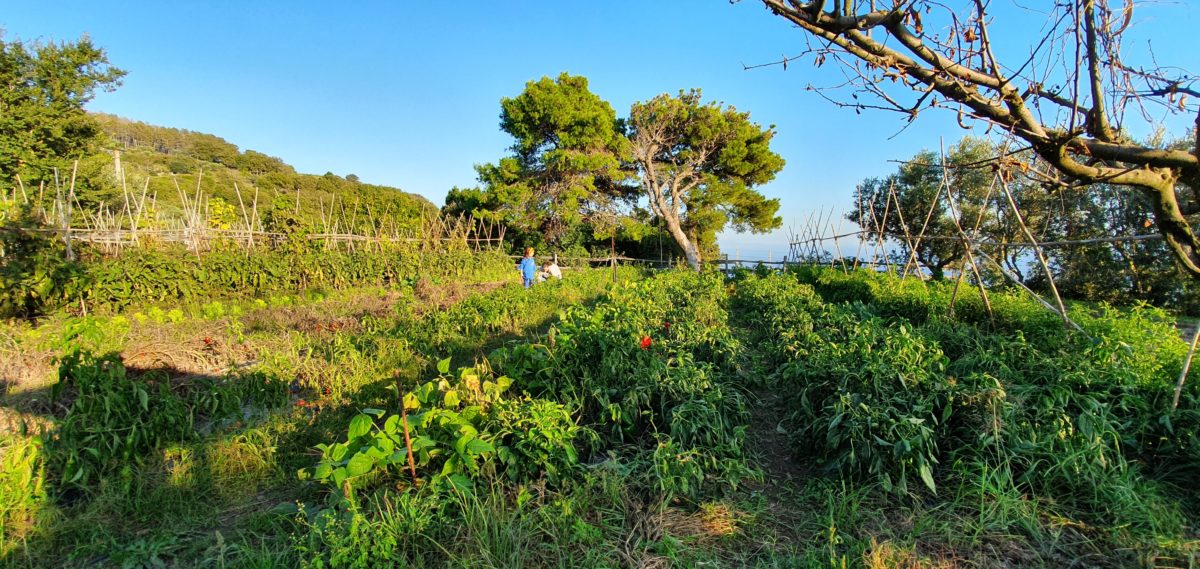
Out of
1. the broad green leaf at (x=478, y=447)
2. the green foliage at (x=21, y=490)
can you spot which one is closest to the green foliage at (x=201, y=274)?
the green foliage at (x=21, y=490)

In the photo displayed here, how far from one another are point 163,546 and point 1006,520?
3.95 meters

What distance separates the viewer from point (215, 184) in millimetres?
29750

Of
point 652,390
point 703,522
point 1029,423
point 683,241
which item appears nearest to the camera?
point 703,522

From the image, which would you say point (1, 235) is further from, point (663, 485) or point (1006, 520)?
point (1006, 520)

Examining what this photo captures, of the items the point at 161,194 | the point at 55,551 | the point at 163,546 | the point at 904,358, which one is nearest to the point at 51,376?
the point at 55,551

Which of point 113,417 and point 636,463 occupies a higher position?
point 636,463

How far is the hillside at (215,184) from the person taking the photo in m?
14.6

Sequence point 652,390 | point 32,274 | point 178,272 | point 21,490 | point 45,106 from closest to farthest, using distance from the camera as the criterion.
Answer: point 21,490
point 652,390
point 32,274
point 178,272
point 45,106

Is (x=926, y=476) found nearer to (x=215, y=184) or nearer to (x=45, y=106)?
(x=45, y=106)

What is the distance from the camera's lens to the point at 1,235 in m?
5.90

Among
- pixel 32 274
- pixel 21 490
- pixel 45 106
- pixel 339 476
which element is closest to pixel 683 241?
pixel 32 274

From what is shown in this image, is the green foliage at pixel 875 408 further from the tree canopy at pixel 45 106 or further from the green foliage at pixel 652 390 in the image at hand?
the tree canopy at pixel 45 106

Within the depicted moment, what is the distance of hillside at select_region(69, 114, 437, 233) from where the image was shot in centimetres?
1464

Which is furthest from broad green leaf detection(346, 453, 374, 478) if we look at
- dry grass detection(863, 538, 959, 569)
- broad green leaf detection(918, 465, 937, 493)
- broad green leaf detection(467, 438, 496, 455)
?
broad green leaf detection(918, 465, 937, 493)
